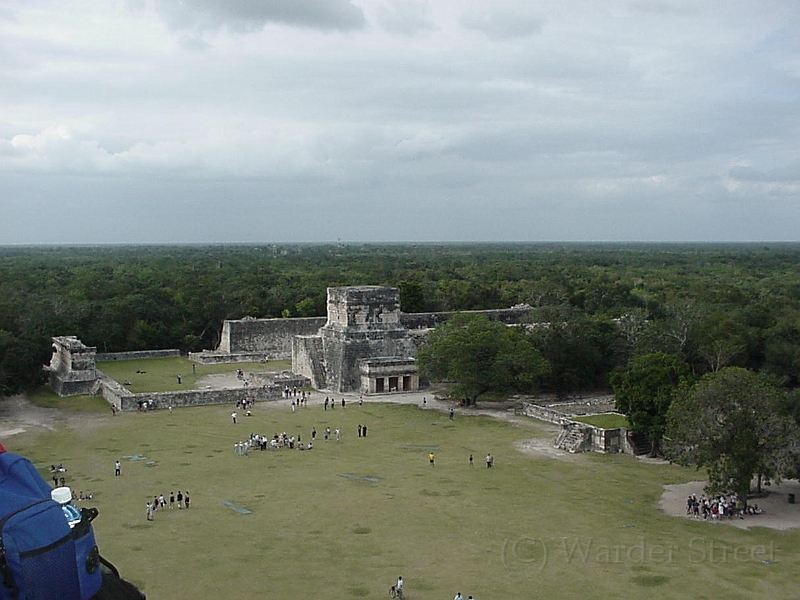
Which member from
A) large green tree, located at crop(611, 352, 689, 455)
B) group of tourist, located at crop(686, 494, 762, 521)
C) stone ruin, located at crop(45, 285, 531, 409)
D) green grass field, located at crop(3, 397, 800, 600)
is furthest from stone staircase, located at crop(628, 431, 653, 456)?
stone ruin, located at crop(45, 285, 531, 409)

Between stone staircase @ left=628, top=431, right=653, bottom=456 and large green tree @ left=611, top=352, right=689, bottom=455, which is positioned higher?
large green tree @ left=611, top=352, right=689, bottom=455

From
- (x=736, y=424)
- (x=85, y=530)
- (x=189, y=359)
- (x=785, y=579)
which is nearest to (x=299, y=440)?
(x=736, y=424)

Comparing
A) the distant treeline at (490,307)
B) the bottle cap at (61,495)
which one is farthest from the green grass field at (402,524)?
the bottle cap at (61,495)

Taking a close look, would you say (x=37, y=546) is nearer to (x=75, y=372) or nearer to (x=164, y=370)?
(x=75, y=372)

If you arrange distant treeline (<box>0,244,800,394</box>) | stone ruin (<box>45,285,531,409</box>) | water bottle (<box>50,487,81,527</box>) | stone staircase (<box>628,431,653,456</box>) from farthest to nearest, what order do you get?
1. stone ruin (<box>45,285,531,409</box>)
2. distant treeline (<box>0,244,800,394</box>)
3. stone staircase (<box>628,431,653,456</box>)
4. water bottle (<box>50,487,81,527</box>)

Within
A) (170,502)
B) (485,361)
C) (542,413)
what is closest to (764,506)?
(542,413)

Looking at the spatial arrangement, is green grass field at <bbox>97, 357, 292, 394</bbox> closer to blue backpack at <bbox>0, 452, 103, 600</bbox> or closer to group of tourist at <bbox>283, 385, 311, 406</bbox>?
group of tourist at <bbox>283, 385, 311, 406</bbox>
